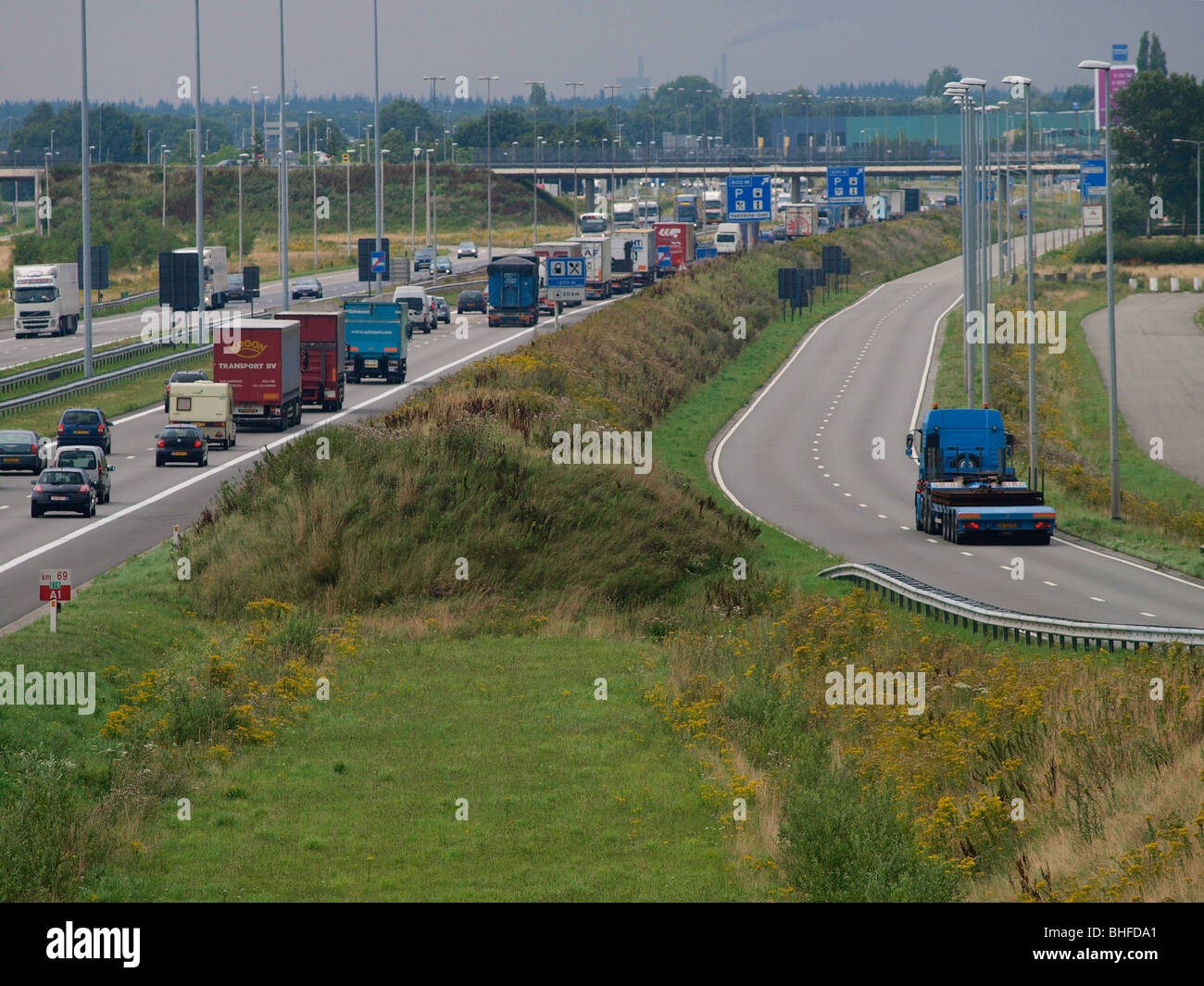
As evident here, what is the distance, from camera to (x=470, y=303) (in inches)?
4222

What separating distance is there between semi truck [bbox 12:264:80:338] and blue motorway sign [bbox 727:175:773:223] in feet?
176

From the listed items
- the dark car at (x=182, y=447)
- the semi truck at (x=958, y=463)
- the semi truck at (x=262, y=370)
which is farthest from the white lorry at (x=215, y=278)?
the semi truck at (x=958, y=463)

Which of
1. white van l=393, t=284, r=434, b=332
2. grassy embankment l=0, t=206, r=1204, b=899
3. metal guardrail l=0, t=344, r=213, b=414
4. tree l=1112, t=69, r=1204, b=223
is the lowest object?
grassy embankment l=0, t=206, r=1204, b=899

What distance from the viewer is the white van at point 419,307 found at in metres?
96.3

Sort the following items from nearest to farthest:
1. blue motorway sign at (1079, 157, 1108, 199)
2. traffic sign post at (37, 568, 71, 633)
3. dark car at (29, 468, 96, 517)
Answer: traffic sign post at (37, 568, 71, 633) → dark car at (29, 468, 96, 517) → blue motorway sign at (1079, 157, 1108, 199)

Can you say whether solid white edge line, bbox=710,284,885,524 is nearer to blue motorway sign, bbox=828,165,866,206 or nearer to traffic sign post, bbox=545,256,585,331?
traffic sign post, bbox=545,256,585,331

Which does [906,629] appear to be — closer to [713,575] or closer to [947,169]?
[713,575]

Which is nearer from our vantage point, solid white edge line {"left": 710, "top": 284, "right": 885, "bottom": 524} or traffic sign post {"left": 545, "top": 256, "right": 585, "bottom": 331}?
solid white edge line {"left": 710, "top": 284, "right": 885, "bottom": 524}

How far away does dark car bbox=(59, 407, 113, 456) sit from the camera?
53406 mm

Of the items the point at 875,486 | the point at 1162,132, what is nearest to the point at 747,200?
the point at 1162,132
